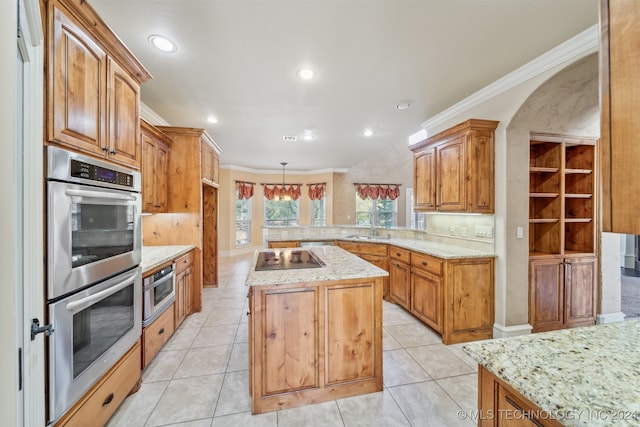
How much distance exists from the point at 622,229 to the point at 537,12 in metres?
1.97

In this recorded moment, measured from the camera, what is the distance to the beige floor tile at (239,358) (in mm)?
2213

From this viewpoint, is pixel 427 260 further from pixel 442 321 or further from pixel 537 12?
pixel 537 12

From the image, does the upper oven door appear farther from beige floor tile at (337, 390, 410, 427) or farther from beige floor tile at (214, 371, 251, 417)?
beige floor tile at (337, 390, 410, 427)

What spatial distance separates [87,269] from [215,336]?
178 cm

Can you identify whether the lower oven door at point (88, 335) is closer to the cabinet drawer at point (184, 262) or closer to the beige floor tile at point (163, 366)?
the beige floor tile at point (163, 366)

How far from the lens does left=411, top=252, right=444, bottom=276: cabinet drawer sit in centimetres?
263

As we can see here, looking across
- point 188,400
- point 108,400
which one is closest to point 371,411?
point 188,400

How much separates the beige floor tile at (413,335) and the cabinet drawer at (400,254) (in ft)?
2.52

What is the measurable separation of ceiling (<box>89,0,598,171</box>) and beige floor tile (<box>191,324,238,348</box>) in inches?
107

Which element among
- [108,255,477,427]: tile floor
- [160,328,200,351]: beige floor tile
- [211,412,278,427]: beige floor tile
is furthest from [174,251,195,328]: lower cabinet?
[211,412,278,427]: beige floor tile

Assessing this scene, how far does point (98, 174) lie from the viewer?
1.43m

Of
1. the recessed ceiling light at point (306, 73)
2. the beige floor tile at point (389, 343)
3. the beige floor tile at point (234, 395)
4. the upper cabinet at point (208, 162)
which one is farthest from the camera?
the upper cabinet at point (208, 162)

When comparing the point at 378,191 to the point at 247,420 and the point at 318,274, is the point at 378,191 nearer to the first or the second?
the point at 318,274

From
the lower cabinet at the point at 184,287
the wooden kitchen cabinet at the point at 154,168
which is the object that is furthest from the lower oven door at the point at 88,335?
the wooden kitchen cabinet at the point at 154,168
